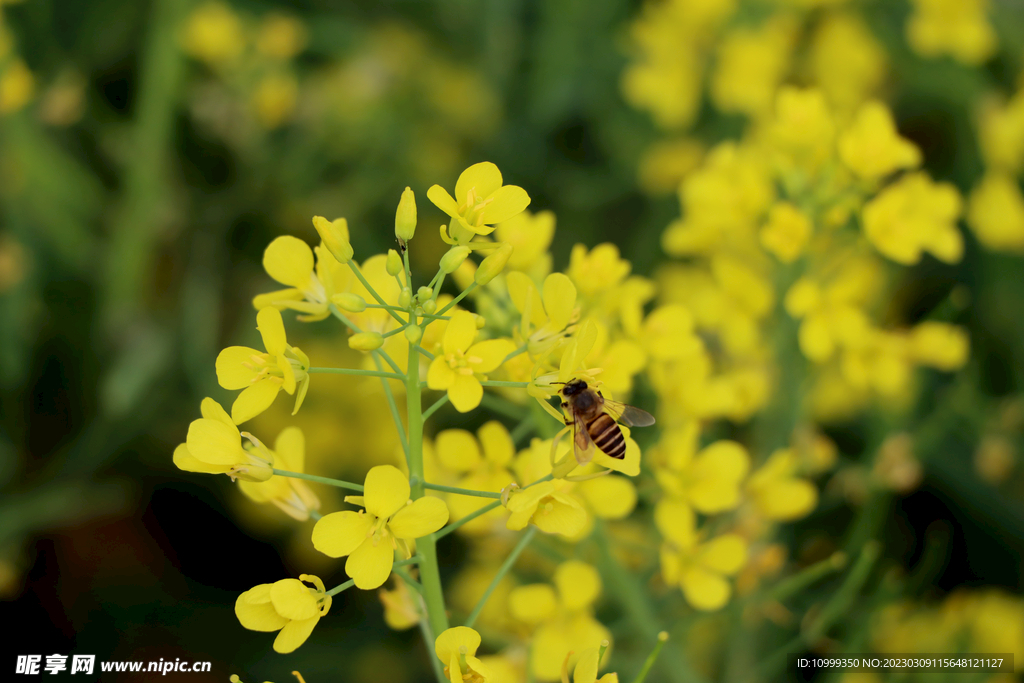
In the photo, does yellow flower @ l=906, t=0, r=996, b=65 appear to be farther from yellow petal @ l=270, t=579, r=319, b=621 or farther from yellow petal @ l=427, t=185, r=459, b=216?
yellow petal @ l=270, t=579, r=319, b=621

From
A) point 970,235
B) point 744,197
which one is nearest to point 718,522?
point 744,197

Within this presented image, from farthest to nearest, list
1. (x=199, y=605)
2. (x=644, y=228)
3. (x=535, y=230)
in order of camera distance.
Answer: (x=644, y=228)
(x=199, y=605)
(x=535, y=230)

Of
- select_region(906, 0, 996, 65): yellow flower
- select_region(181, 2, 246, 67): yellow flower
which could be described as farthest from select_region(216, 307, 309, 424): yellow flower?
select_region(906, 0, 996, 65): yellow flower

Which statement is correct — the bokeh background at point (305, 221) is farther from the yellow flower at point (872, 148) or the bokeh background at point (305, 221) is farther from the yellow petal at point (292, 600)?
the yellow petal at point (292, 600)

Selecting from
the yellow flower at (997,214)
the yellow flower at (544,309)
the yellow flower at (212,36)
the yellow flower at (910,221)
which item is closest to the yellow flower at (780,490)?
the yellow flower at (910,221)

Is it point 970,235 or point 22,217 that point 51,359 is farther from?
point 970,235
